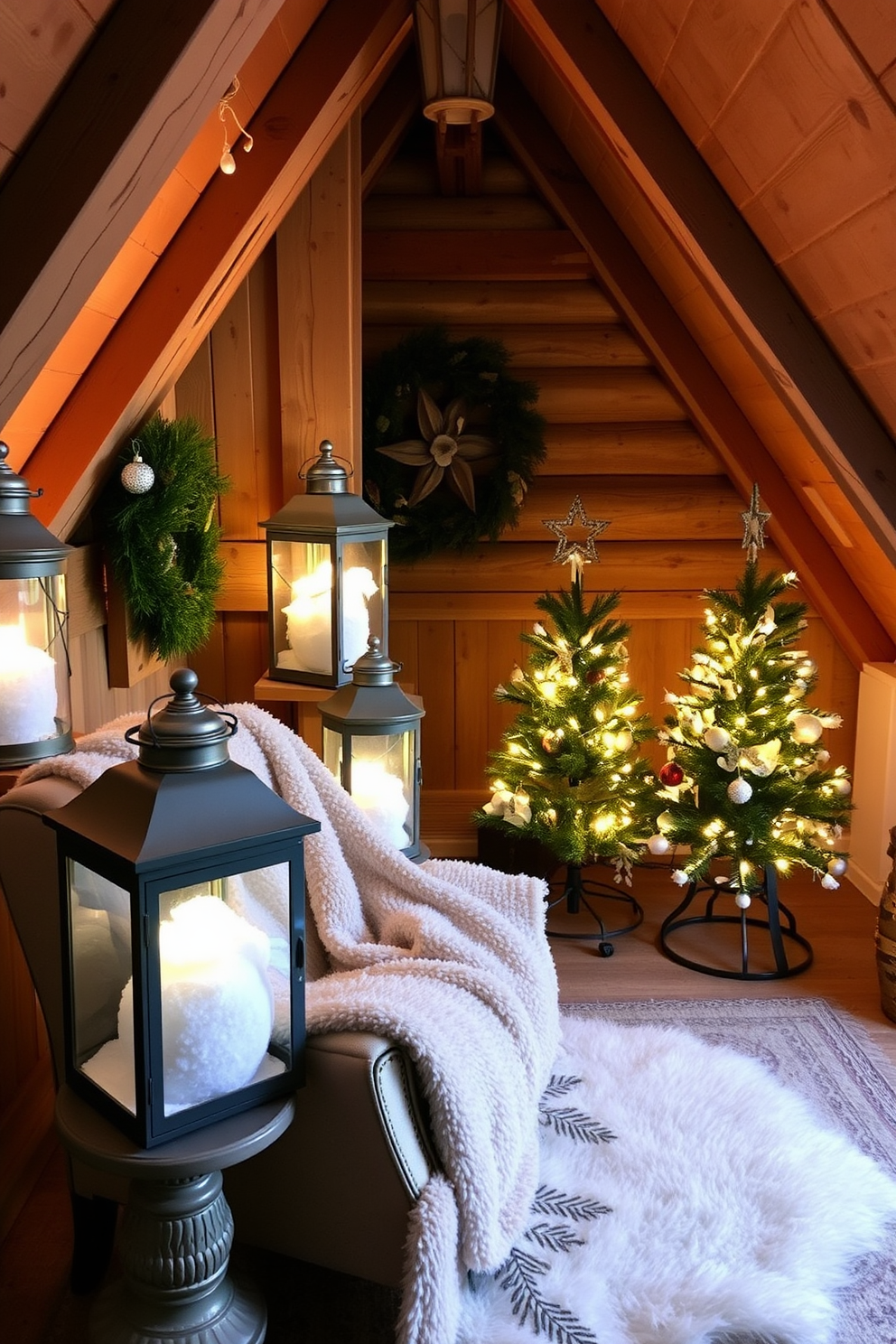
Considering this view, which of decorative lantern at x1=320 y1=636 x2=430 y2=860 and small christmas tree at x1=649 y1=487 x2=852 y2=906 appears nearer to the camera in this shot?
decorative lantern at x1=320 y1=636 x2=430 y2=860

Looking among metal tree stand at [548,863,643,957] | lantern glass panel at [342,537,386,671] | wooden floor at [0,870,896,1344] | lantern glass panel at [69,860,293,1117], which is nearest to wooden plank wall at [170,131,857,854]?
metal tree stand at [548,863,643,957]

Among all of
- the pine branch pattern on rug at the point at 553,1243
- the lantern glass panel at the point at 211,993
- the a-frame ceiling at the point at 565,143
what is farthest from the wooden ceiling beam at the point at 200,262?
the pine branch pattern on rug at the point at 553,1243

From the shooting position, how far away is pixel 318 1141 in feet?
5.13

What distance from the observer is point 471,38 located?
7.99 feet

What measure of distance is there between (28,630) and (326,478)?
3.44ft

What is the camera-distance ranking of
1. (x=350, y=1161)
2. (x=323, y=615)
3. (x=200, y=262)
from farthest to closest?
1. (x=323, y=615)
2. (x=200, y=262)
3. (x=350, y=1161)

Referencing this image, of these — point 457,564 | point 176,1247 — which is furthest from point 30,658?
point 457,564

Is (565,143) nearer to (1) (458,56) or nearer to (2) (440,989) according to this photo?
(1) (458,56)

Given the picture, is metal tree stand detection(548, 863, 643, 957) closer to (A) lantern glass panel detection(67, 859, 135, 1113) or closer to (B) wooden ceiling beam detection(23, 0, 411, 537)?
(B) wooden ceiling beam detection(23, 0, 411, 537)

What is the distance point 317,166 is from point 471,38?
0.50 m

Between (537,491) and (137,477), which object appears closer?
(137,477)

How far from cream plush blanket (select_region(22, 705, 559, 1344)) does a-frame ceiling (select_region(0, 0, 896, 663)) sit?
711 millimetres

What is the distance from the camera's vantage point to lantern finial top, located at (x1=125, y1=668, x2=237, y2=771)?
131 cm

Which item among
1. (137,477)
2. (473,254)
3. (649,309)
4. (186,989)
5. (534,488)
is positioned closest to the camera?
(186,989)
